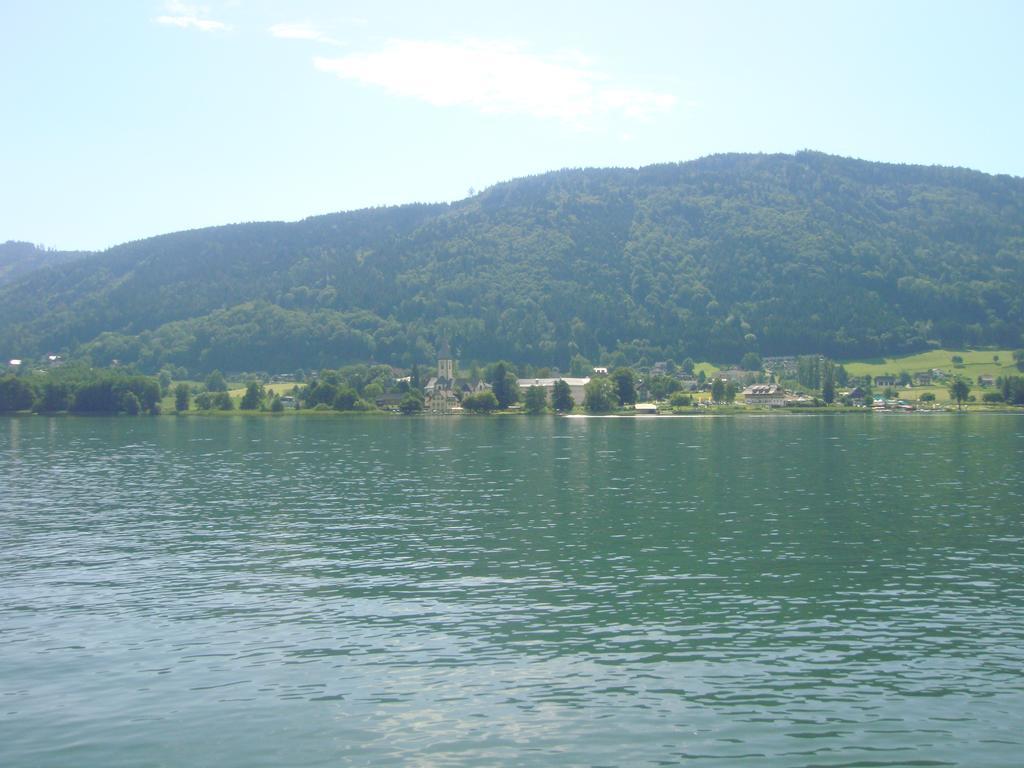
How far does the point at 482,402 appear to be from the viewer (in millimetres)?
189125

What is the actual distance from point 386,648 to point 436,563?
11085mm

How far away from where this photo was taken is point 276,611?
27672 millimetres

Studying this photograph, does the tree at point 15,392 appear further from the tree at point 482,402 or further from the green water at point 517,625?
the green water at point 517,625

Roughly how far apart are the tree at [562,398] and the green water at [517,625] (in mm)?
128443

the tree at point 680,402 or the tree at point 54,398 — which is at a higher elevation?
the tree at point 54,398

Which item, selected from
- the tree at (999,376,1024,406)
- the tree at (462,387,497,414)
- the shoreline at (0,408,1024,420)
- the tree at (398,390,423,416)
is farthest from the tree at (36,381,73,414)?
the tree at (999,376,1024,406)

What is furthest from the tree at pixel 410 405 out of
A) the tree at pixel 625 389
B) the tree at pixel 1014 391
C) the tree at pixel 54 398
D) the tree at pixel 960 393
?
the tree at pixel 1014 391

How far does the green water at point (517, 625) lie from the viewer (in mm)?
18078

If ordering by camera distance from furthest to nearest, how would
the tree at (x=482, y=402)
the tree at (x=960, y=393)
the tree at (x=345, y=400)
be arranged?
the tree at (x=345, y=400)
the tree at (x=482, y=402)
the tree at (x=960, y=393)

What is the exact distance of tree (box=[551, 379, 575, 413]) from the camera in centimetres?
18788

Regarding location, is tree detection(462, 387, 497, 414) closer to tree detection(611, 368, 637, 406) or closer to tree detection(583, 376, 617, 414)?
tree detection(583, 376, 617, 414)

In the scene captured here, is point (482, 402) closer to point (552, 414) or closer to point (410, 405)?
point (552, 414)

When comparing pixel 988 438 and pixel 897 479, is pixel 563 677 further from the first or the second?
pixel 988 438

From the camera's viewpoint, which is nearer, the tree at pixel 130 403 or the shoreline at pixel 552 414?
the shoreline at pixel 552 414
